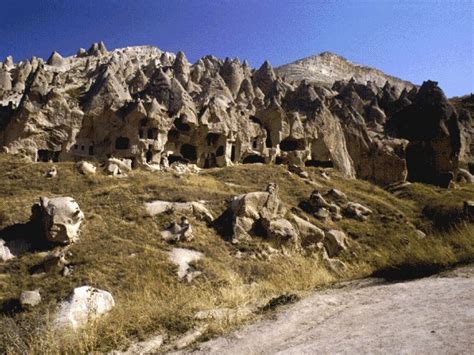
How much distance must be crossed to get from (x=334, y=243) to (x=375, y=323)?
41.8 feet

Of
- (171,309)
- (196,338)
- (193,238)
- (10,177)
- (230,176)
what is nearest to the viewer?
(196,338)

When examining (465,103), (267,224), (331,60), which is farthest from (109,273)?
(331,60)

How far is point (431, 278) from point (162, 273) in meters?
7.50

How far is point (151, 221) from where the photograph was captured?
1337 centimetres

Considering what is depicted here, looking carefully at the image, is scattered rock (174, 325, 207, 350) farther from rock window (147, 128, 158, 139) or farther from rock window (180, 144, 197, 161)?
rock window (180, 144, 197, 161)

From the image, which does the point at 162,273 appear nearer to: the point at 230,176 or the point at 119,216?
the point at 119,216

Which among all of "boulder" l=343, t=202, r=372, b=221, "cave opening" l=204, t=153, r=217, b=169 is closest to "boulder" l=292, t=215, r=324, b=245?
"boulder" l=343, t=202, r=372, b=221

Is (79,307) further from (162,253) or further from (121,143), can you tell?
(121,143)

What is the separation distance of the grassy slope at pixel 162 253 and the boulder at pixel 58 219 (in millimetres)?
374

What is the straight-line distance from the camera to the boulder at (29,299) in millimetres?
7829

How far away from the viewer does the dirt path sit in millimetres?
2369

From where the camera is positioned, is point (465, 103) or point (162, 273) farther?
point (465, 103)

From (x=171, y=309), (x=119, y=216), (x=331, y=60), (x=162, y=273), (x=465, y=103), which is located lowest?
(x=162, y=273)

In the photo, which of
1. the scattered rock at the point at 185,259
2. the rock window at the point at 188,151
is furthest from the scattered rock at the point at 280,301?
the rock window at the point at 188,151
